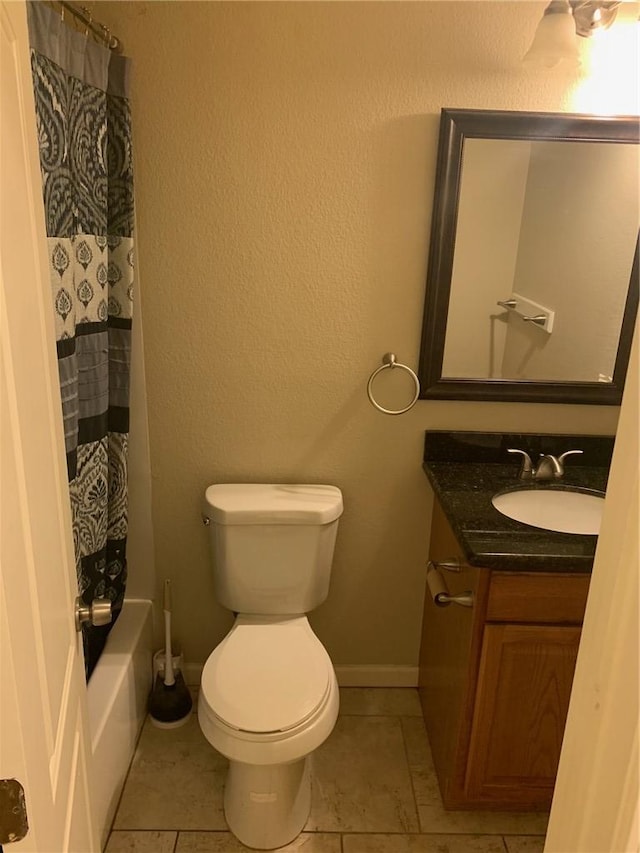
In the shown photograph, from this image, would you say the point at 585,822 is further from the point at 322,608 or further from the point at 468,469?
the point at 322,608

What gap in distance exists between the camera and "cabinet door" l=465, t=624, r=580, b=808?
5.32 feet

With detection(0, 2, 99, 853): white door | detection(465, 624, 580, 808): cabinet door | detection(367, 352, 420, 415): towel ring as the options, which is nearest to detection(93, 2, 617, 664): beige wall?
detection(367, 352, 420, 415): towel ring

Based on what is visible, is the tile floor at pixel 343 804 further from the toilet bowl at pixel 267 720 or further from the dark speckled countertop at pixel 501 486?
the dark speckled countertop at pixel 501 486

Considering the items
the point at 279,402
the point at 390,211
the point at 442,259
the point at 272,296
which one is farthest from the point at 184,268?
the point at 442,259

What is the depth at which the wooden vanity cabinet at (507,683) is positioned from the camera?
1.59m

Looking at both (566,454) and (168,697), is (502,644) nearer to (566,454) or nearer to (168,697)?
(566,454)

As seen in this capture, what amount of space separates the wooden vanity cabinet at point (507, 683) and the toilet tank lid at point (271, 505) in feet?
1.23

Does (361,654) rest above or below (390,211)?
below

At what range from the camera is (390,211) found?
1878mm

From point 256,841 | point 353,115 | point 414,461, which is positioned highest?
point 353,115

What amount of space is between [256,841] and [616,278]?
1.86 m

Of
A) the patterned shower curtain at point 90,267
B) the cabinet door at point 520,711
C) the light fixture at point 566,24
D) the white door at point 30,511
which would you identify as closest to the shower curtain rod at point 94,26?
the patterned shower curtain at point 90,267

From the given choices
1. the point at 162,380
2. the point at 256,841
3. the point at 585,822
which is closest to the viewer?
the point at 585,822

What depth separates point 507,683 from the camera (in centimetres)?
166
